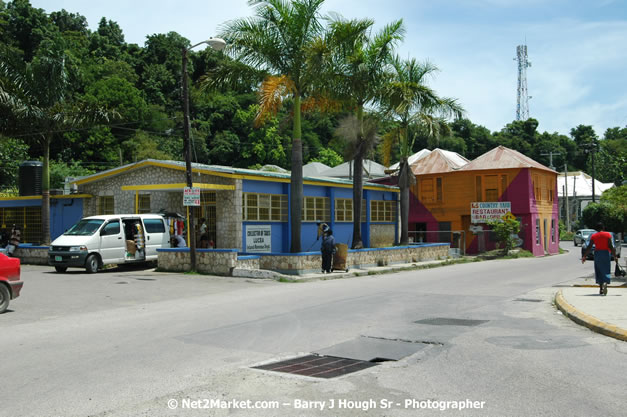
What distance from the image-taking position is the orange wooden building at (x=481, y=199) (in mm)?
43500

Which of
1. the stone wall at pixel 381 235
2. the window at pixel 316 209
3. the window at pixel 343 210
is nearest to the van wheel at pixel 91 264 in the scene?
the window at pixel 316 209

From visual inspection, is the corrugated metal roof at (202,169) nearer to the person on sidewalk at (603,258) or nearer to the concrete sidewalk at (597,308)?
the concrete sidewalk at (597,308)

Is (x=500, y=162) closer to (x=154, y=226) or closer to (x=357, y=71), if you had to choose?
(x=357, y=71)

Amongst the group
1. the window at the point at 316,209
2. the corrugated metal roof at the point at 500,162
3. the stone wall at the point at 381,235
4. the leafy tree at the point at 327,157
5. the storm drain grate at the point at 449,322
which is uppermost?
the leafy tree at the point at 327,157

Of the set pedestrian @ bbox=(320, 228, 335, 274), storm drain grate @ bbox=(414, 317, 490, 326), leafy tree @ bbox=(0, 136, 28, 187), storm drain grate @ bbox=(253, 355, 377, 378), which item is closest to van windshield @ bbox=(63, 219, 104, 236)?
pedestrian @ bbox=(320, 228, 335, 274)

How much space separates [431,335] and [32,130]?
2303 centimetres

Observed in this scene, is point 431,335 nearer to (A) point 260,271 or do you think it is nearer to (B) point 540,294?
(B) point 540,294

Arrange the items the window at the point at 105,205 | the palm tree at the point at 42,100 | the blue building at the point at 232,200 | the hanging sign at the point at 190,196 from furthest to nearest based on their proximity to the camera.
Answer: the window at the point at 105,205, the palm tree at the point at 42,100, the blue building at the point at 232,200, the hanging sign at the point at 190,196

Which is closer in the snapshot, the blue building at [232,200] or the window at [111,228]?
the window at [111,228]

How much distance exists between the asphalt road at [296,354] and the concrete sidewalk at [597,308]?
0.26 meters

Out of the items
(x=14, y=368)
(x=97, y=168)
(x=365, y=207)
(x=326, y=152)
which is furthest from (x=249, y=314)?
(x=326, y=152)

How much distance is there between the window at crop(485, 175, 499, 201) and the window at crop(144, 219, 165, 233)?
28.1 metres

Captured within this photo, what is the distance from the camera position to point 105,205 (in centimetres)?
2862

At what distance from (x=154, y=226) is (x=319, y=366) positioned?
17.7 metres
